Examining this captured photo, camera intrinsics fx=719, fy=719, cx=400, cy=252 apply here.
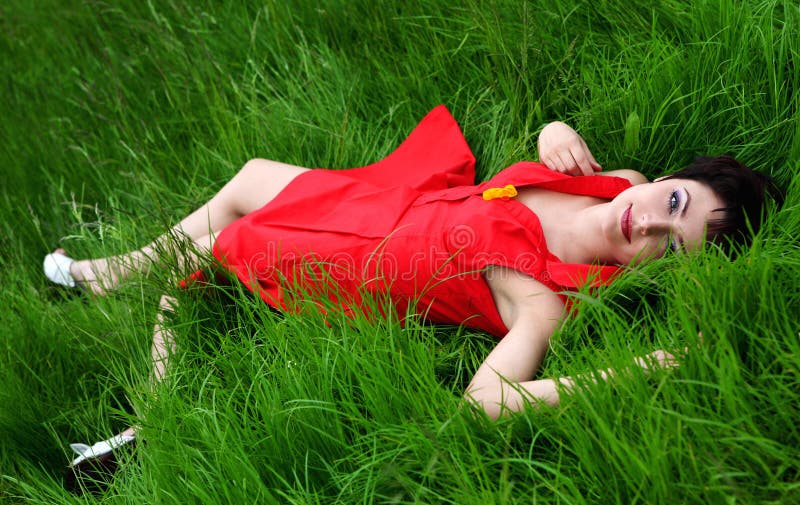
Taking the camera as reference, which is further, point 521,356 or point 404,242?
point 404,242

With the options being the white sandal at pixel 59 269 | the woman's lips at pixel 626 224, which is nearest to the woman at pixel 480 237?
the woman's lips at pixel 626 224

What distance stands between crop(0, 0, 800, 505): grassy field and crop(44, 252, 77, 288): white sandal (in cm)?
10

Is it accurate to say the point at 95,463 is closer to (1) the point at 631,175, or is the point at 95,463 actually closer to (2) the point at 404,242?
(2) the point at 404,242

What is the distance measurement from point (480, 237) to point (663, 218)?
513 millimetres

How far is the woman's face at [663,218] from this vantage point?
2008mm

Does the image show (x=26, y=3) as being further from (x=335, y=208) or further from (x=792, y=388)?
(x=792, y=388)

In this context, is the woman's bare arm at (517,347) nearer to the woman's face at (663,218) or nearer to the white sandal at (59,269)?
the woman's face at (663,218)

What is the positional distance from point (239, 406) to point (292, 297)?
0.38m

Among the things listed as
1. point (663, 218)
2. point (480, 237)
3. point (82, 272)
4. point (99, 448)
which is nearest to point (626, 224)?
point (663, 218)

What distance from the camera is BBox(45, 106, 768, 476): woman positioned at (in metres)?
2.00

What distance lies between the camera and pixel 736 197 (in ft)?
6.55

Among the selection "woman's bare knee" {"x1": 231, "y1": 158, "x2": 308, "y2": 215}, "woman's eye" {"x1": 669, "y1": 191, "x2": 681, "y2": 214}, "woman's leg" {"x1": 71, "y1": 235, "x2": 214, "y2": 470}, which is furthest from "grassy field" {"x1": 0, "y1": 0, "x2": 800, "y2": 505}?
"woman's bare knee" {"x1": 231, "y1": 158, "x2": 308, "y2": 215}

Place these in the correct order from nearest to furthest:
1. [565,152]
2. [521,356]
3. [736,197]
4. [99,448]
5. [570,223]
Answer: [521,356] < [736,197] < [99,448] < [570,223] < [565,152]

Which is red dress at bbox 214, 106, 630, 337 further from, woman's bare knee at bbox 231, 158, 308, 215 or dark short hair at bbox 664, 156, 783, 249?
dark short hair at bbox 664, 156, 783, 249
